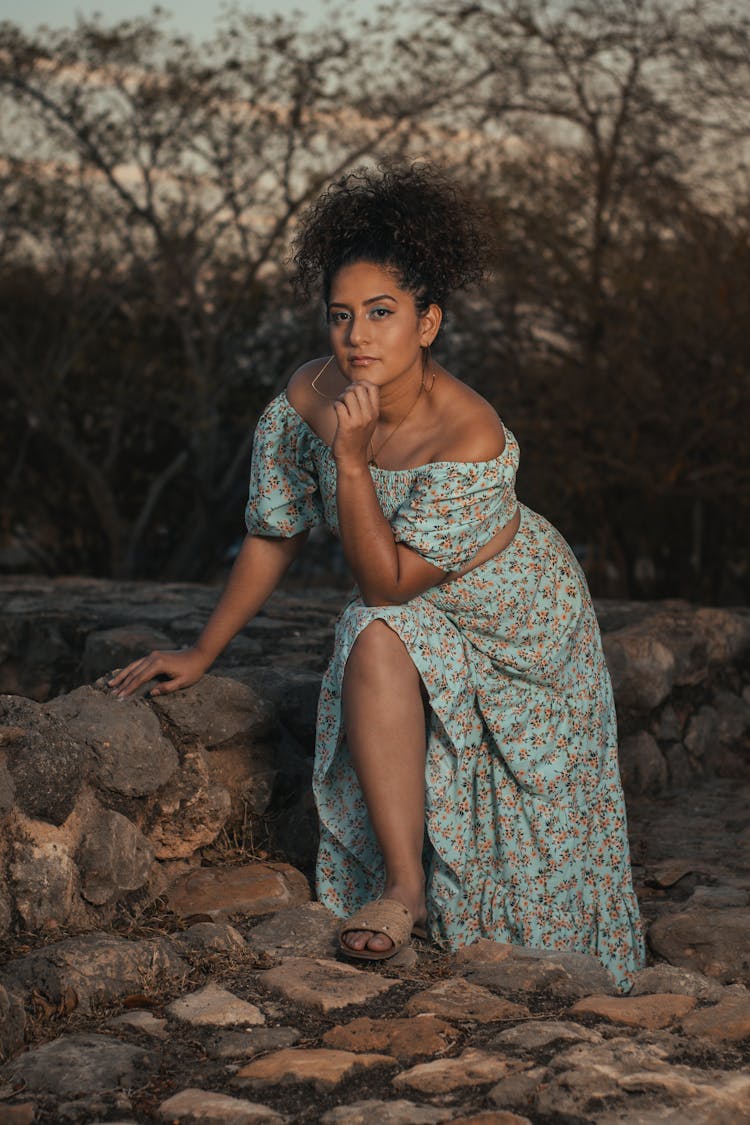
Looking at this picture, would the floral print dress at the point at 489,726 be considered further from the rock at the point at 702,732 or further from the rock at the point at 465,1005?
the rock at the point at 702,732

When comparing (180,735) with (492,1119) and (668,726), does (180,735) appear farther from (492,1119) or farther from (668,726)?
(668,726)

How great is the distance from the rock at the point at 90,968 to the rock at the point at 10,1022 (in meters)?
0.12

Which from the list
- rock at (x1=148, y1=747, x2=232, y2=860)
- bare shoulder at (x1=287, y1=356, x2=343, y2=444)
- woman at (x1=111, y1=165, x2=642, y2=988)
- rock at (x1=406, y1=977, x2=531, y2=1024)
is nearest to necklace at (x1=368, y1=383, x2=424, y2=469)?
woman at (x1=111, y1=165, x2=642, y2=988)

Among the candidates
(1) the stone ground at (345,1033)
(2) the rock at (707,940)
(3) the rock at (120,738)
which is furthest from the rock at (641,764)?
(3) the rock at (120,738)

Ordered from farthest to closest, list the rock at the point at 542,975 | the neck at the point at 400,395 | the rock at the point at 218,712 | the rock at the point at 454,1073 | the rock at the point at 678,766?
1. the rock at the point at 678,766
2. the rock at the point at 218,712
3. the neck at the point at 400,395
4. the rock at the point at 542,975
5. the rock at the point at 454,1073

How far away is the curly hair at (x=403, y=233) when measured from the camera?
2.97 meters

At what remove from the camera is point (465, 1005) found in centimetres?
248

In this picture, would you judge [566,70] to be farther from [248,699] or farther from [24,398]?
[248,699]

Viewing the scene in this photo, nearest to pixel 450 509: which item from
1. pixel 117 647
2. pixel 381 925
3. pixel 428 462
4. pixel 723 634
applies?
pixel 428 462

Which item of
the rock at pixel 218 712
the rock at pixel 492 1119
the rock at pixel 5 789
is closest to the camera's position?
the rock at pixel 492 1119

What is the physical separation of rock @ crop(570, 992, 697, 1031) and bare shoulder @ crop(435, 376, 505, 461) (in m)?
1.07

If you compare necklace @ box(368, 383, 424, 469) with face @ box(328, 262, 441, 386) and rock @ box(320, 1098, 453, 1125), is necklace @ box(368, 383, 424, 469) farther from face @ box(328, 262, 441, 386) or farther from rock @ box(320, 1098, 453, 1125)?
rock @ box(320, 1098, 453, 1125)

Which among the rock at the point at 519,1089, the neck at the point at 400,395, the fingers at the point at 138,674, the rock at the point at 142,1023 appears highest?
the neck at the point at 400,395

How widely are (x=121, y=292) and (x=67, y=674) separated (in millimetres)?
5255
